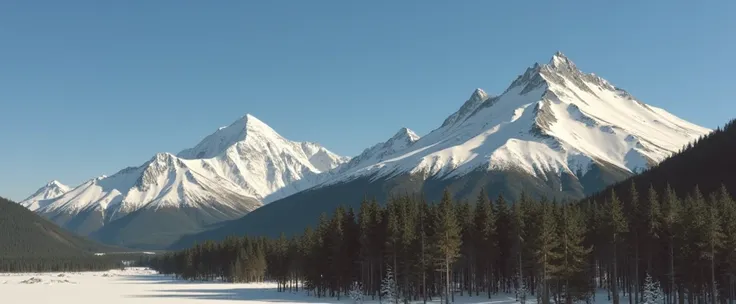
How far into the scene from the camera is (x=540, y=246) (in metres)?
75.6

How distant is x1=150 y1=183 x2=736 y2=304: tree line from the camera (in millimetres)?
72625

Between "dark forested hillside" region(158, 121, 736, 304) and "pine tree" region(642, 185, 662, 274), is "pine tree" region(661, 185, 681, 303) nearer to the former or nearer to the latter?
"dark forested hillside" region(158, 121, 736, 304)

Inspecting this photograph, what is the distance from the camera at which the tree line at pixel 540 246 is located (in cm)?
7262

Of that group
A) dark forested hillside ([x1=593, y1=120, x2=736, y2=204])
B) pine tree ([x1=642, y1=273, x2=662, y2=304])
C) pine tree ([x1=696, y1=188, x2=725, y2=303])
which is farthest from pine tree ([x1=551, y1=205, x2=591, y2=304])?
dark forested hillside ([x1=593, y1=120, x2=736, y2=204])

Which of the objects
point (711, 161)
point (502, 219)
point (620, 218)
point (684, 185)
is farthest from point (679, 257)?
point (711, 161)

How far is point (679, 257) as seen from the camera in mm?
71562

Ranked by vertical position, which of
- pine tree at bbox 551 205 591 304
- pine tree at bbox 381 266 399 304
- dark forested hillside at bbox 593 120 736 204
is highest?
dark forested hillside at bbox 593 120 736 204

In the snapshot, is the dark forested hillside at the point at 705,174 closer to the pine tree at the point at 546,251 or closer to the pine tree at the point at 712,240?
the pine tree at the point at 546,251

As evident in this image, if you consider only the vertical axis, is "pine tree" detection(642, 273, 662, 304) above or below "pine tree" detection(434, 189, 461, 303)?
below

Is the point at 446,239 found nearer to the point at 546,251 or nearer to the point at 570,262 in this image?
the point at 546,251

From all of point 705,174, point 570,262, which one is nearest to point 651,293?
point 570,262

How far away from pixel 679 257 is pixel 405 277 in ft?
111

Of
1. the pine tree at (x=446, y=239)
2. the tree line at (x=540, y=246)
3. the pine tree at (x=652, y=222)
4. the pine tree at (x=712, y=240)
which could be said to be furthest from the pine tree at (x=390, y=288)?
the pine tree at (x=712, y=240)

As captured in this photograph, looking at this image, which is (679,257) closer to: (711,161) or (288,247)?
(288,247)
